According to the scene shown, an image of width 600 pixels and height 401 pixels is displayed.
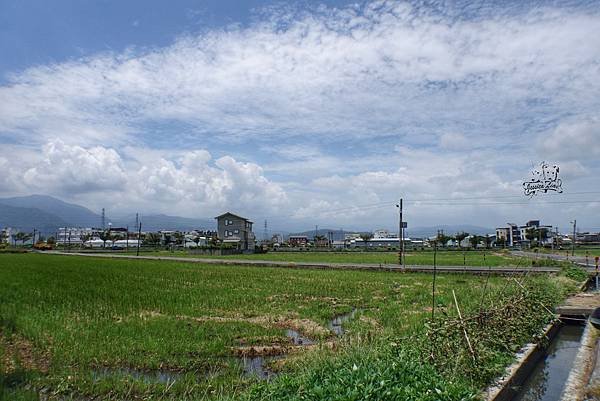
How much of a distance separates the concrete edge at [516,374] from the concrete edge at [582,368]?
573 millimetres

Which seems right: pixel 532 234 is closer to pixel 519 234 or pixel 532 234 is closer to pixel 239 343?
pixel 519 234

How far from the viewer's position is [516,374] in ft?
21.2

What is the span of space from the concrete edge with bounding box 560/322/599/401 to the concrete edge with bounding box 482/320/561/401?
1.88ft

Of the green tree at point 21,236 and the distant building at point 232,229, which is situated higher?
the distant building at point 232,229

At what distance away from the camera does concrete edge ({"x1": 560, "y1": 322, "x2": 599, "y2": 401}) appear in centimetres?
659

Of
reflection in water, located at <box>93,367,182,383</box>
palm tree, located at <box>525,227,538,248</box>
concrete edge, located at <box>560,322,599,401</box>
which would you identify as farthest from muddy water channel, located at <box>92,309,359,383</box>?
palm tree, located at <box>525,227,538,248</box>

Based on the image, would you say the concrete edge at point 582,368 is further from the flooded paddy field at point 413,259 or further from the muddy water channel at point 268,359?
the flooded paddy field at point 413,259

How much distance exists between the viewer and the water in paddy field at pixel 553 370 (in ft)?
21.9

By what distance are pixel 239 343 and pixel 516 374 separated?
5.01 meters

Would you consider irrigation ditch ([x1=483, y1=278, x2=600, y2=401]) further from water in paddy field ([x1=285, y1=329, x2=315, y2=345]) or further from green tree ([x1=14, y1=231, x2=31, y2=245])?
green tree ([x1=14, y1=231, x2=31, y2=245])

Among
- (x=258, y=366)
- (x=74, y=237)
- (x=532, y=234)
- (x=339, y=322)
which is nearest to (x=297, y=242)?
(x=532, y=234)

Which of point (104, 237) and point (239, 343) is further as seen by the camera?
point (104, 237)

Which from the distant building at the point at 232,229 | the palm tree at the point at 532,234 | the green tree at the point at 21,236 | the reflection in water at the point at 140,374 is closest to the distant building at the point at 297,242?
the distant building at the point at 232,229

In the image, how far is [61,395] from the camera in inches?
224
